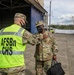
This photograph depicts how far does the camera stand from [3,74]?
15.5ft

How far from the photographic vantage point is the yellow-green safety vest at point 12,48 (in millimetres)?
4592

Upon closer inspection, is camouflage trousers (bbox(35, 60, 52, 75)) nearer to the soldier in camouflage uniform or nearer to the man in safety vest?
the soldier in camouflage uniform

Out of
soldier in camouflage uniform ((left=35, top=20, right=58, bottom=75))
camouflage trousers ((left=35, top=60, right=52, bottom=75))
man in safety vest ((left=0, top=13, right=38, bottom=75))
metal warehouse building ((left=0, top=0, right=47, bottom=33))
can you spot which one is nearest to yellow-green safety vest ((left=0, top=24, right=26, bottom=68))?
man in safety vest ((left=0, top=13, right=38, bottom=75))

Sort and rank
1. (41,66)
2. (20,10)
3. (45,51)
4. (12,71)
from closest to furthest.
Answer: (12,71) → (45,51) → (41,66) → (20,10)

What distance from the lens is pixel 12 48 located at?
4.61m

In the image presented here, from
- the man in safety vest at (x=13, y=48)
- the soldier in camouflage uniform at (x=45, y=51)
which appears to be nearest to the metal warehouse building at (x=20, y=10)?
the soldier in camouflage uniform at (x=45, y=51)

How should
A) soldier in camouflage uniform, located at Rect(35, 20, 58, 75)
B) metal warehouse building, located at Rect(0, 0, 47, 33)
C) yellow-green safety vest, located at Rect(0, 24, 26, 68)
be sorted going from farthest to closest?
metal warehouse building, located at Rect(0, 0, 47, 33) → soldier in camouflage uniform, located at Rect(35, 20, 58, 75) → yellow-green safety vest, located at Rect(0, 24, 26, 68)

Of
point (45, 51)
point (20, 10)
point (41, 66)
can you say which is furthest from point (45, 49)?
point (20, 10)

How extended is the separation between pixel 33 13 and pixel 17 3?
7.11ft

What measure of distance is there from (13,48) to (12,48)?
2cm

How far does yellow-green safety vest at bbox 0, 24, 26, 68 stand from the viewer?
459 cm

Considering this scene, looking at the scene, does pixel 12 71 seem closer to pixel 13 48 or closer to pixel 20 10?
pixel 13 48

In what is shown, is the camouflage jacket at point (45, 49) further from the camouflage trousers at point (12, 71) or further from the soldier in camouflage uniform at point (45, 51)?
the camouflage trousers at point (12, 71)

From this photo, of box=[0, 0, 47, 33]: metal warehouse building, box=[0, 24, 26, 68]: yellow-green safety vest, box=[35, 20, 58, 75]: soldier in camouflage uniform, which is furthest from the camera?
box=[0, 0, 47, 33]: metal warehouse building
